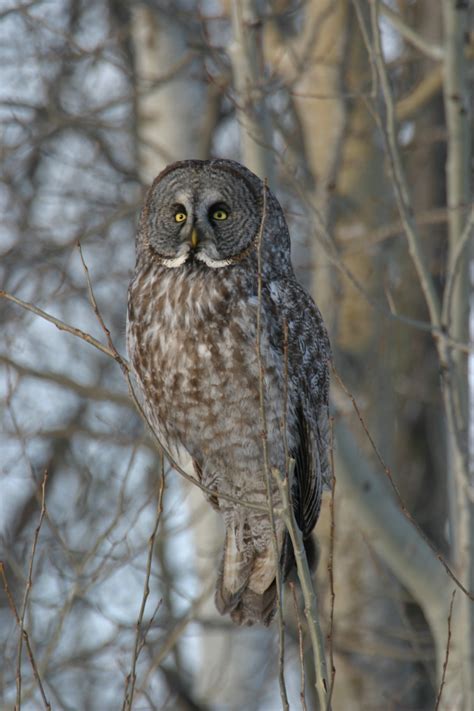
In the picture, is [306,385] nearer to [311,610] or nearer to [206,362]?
[206,362]

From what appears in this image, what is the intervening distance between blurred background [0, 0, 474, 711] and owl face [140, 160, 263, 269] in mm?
654

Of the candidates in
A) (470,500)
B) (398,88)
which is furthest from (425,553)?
(398,88)

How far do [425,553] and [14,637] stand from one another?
2240 mm

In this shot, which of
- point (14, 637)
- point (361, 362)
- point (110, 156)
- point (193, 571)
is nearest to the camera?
point (14, 637)

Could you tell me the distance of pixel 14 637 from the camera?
568 cm

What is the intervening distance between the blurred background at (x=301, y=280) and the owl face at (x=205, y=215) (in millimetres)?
654

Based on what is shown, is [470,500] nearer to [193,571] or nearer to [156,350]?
[156,350]

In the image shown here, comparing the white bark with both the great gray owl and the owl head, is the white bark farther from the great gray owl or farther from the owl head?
the owl head

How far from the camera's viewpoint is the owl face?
3.84 m

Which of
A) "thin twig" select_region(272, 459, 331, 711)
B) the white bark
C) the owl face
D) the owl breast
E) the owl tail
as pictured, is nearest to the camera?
"thin twig" select_region(272, 459, 331, 711)

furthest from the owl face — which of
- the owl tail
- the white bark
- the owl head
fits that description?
the owl tail

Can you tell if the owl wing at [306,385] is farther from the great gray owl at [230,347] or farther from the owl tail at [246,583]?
the owl tail at [246,583]

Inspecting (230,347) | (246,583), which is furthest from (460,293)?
(246,583)

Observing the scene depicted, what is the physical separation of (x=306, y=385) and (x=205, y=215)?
28.6 inches
